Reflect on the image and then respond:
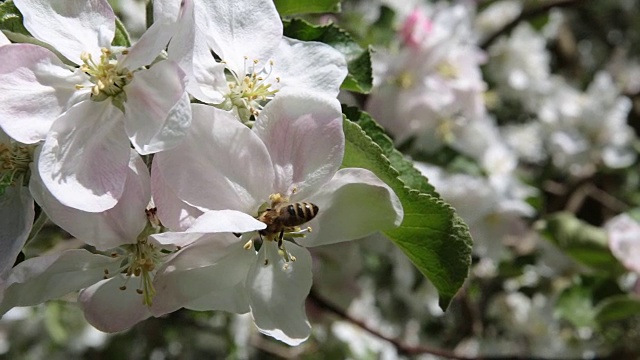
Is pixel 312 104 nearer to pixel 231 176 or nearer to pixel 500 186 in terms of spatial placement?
pixel 231 176

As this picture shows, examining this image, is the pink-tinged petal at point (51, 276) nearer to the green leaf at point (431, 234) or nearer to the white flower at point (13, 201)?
the white flower at point (13, 201)

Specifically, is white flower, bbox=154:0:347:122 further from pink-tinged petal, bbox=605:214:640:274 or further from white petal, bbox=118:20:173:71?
pink-tinged petal, bbox=605:214:640:274

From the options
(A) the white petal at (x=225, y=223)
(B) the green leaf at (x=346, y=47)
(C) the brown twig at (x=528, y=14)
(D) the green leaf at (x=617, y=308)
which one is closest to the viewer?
(A) the white petal at (x=225, y=223)

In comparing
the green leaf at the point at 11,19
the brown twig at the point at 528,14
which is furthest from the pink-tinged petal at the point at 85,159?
the brown twig at the point at 528,14

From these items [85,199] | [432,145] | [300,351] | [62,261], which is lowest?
[300,351]

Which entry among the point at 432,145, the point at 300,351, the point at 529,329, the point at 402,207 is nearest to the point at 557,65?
the point at 529,329

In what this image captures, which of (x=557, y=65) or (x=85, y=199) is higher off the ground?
(x=85, y=199)

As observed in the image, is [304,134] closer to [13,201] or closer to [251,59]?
[251,59]

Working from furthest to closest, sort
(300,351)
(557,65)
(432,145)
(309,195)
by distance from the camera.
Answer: (557,65) < (300,351) < (432,145) < (309,195)
